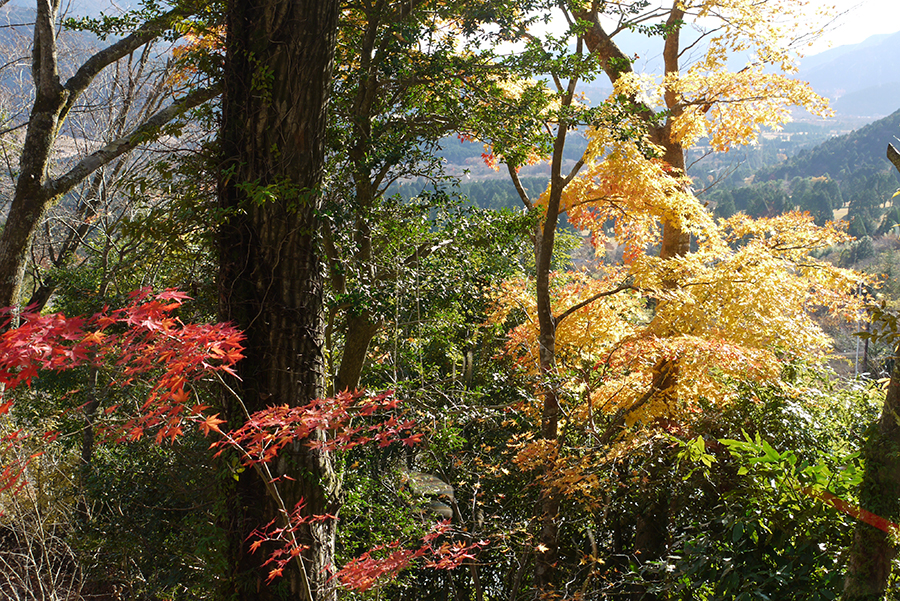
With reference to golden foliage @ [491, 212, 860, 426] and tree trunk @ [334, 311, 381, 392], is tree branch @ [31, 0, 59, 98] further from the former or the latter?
golden foliage @ [491, 212, 860, 426]

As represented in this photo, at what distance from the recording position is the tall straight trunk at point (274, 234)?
2.61 m

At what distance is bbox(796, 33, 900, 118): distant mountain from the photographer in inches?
6171

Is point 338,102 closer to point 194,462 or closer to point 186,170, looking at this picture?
point 186,170

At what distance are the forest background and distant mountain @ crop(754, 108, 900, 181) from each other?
7323 centimetres

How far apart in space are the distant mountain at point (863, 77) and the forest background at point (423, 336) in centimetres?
19503

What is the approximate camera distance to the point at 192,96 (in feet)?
10.9

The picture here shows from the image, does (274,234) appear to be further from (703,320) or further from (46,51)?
(703,320)

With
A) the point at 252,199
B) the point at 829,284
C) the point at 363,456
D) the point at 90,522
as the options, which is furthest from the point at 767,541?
the point at 90,522

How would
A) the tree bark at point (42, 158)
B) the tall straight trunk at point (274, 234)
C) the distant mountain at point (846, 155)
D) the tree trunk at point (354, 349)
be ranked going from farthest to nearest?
1. the distant mountain at point (846, 155)
2. the tree trunk at point (354, 349)
3. the tree bark at point (42, 158)
4. the tall straight trunk at point (274, 234)

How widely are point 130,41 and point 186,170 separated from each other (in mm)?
2391

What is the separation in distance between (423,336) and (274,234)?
3.56 meters

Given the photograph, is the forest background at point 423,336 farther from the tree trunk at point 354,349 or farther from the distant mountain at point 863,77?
the distant mountain at point 863,77

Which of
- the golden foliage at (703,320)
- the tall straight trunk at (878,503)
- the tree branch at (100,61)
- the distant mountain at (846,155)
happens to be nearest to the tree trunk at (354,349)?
the golden foliage at (703,320)

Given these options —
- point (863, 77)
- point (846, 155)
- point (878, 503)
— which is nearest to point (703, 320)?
point (878, 503)
